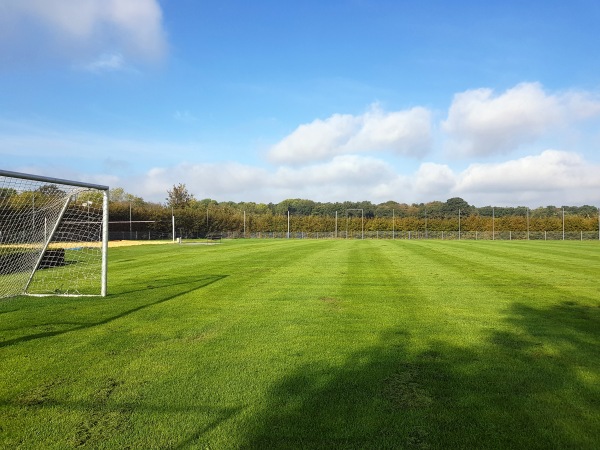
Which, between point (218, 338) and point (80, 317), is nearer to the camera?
point (218, 338)

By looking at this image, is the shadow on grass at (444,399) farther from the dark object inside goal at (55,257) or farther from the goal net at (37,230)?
the dark object inside goal at (55,257)

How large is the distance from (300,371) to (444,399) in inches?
64.4

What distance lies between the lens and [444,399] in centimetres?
420

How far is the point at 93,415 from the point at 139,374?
1.05 metres

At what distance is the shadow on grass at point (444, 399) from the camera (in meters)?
3.47

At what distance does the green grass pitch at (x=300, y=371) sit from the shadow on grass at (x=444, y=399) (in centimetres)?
2

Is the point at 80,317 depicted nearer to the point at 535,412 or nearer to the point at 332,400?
the point at 332,400

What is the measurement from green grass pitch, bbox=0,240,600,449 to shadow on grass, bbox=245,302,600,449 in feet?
0.06

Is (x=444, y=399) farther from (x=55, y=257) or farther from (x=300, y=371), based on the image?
(x=55, y=257)

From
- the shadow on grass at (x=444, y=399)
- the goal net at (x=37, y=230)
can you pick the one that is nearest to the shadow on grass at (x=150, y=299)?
the goal net at (x=37, y=230)

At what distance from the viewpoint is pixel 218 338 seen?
A: 21.2ft

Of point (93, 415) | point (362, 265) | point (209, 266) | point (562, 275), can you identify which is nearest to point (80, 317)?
point (93, 415)

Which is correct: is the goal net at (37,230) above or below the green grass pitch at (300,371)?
above

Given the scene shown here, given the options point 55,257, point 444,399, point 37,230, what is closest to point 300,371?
point 444,399
